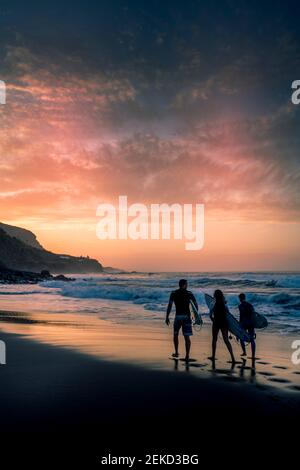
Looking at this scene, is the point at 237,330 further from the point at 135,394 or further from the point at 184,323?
the point at 135,394

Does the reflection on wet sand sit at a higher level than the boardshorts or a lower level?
lower

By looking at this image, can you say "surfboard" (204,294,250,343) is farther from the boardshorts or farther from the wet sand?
the boardshorts

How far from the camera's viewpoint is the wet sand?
5.18 metres

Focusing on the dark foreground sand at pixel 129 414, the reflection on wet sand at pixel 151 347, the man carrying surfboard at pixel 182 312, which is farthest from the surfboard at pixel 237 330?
the dark foreground sand at pixel 129 414

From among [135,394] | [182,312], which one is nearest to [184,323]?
[182,312]

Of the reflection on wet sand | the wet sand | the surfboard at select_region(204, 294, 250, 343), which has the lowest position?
the reflection on wet sand

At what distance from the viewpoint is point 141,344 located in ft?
39.2

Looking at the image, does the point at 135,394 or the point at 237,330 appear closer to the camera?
the point at 135,394

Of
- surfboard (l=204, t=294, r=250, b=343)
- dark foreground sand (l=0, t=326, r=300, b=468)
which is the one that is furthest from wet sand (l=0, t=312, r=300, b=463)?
surfboard (l=204, t=294, r=250, b=343)

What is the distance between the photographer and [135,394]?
675 centimetres

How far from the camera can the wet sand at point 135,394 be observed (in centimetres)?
518
